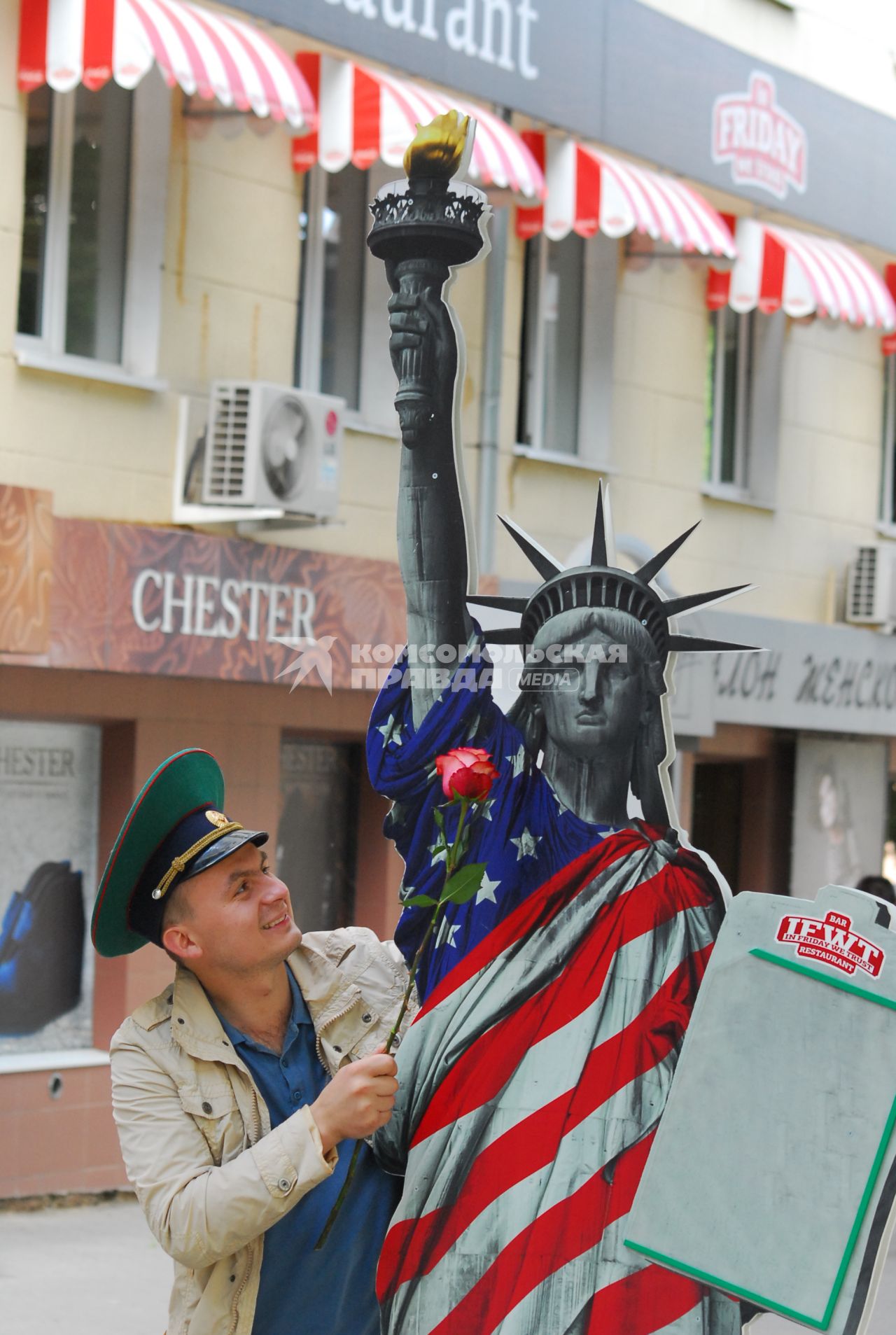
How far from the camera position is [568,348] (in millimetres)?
8766

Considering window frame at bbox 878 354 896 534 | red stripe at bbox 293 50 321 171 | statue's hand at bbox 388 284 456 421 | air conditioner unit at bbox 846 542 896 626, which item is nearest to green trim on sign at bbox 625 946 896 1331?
statue's hand at bbox 388 284 456 421

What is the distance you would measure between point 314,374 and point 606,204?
4.88ft

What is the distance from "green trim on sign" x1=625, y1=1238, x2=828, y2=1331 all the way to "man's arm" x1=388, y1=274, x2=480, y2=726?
99 cm

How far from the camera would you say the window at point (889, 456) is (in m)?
10.7

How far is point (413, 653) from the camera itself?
10.9ft

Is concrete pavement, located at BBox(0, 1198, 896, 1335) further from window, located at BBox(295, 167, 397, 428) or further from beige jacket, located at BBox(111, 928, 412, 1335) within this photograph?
window, located at BBox(295, 167, 397, 428)

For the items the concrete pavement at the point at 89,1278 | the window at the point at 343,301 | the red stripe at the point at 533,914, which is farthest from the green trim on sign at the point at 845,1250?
the window at the point at 343,301

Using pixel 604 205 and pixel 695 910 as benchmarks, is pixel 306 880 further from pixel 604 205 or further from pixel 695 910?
pixel 695 910

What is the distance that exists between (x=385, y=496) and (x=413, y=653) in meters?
4.96

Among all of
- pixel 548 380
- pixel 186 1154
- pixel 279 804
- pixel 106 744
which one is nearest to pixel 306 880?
pixel 279 804

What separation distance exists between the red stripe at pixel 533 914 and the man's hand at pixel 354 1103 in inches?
26.3

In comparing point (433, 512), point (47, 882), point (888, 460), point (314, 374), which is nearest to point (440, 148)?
point (433, 512)

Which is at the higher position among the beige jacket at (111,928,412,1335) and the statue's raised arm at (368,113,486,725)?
the statue's raised arm at (368,113,486,725)

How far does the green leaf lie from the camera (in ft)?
9.57
